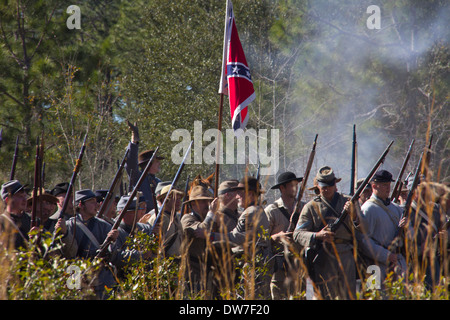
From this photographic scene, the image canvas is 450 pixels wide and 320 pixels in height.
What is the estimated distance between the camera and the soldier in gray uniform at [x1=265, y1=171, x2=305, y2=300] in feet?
19.7

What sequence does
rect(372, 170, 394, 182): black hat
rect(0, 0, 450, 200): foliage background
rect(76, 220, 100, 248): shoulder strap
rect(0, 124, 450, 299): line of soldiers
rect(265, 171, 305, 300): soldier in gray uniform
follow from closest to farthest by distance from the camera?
rect(0, 124, 450, 299): line of soldiers < rect(76, 220, 100, 248): shoulder strap < rect(372, 170, 394, 182): black hat < rect(265, 171, 305, 300): soldier in gray uniform < rect(0, 0, 450, 200): foliage background

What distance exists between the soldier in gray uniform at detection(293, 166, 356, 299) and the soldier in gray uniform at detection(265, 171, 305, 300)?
1.17 feet

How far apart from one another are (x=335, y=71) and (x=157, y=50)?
19.7 feet

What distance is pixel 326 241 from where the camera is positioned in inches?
211

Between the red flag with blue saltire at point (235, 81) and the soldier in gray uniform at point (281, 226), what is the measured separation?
1017mm

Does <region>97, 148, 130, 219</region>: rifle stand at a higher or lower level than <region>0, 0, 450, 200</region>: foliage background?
lower

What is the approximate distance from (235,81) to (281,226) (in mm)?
1870

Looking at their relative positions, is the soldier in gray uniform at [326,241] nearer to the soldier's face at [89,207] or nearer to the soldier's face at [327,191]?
the soldier's face at [327,191]

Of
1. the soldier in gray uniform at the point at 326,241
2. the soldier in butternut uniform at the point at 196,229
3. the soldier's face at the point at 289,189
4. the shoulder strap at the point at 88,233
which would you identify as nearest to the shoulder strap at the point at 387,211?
the soldier in gray uniform at the point at 326,241

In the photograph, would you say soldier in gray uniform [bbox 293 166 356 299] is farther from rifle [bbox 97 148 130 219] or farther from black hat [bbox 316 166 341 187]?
rifle [bbox 97 148 130 219]

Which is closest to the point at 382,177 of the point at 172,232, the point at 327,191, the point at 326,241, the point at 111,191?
the point at 327,191

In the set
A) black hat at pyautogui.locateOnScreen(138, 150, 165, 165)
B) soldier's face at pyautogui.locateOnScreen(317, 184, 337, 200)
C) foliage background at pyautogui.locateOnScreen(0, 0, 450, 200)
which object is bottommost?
soldier's face at pyautogui.locateOnScreen(317, 184, 337, 200)

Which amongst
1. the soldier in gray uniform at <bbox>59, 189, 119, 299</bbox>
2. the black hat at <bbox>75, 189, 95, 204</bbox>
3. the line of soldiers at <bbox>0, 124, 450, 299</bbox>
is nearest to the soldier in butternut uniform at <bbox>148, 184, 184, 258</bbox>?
the line of soldiers at <bbox>0, 124, 450, 299</bbox>
